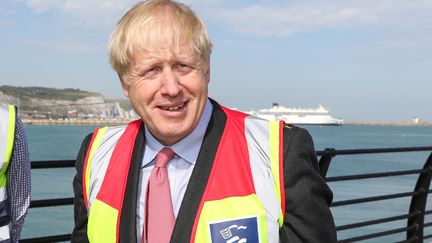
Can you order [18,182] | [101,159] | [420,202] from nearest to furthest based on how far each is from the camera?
[18,182]
[101,159]
[420,202]

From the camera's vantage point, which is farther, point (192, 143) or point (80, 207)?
point (80, 207)

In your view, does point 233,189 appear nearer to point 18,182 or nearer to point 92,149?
point 92,149

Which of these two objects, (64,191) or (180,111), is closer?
(180,111)

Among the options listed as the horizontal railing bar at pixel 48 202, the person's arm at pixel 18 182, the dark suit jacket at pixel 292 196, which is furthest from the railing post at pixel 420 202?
the person's arm at pixel 18 182

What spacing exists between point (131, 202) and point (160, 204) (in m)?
0.09

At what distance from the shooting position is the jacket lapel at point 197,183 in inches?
71.6

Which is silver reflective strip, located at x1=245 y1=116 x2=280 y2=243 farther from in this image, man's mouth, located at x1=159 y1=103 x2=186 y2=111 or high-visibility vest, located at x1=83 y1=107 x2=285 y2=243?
man's mouth, located at x1=159 y1=103 x2=186 y2=111

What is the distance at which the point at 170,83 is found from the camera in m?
1.82

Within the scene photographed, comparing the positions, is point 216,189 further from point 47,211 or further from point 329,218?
point 47,211

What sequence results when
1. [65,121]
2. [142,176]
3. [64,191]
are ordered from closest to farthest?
[142,176] < [64,191] < [65,121]

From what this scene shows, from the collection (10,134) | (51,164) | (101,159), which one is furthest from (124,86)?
(51,164)

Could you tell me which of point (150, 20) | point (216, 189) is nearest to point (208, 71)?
point (150, 20)

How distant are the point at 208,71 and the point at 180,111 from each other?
15cm

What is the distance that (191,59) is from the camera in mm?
1825
